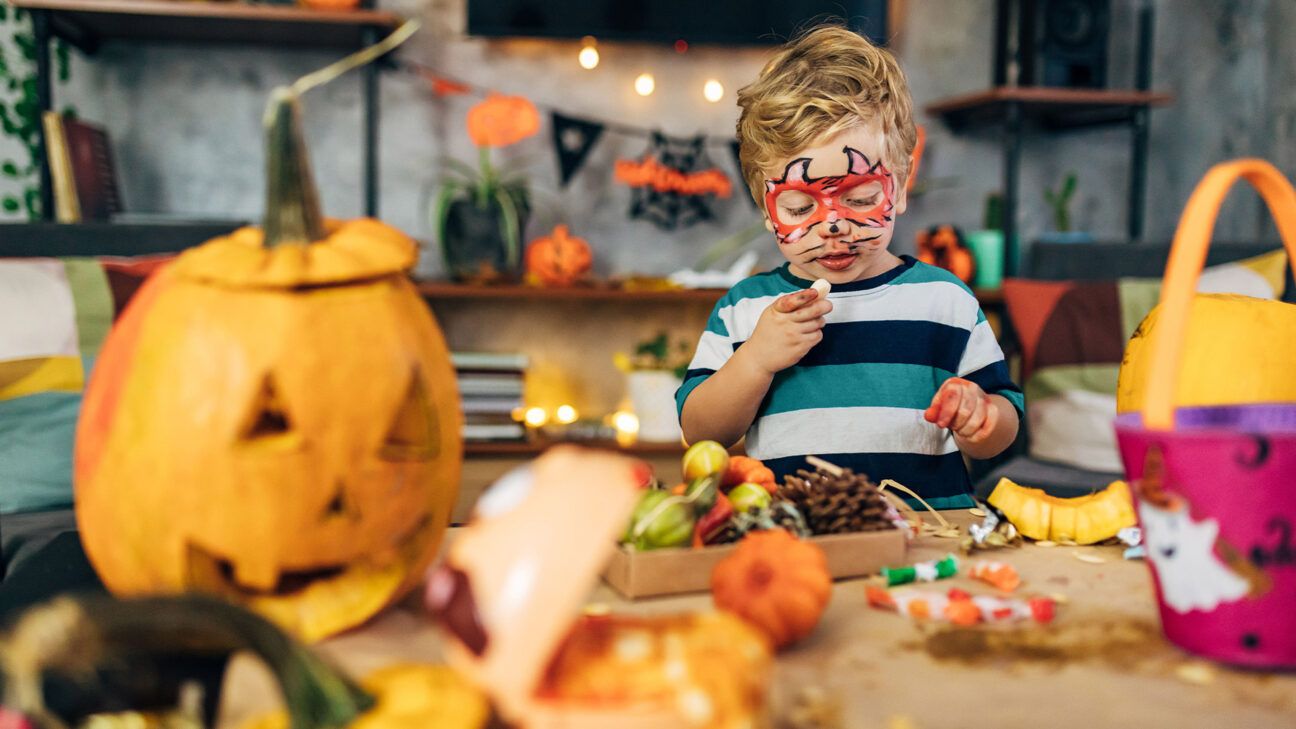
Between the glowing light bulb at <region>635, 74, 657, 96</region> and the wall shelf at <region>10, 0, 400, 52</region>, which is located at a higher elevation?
the wall shelf at <region>10, 0, 400, 52</region>

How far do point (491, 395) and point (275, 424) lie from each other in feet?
6.87

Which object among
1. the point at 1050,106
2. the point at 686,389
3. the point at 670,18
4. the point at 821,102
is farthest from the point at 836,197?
the point at 1050,106

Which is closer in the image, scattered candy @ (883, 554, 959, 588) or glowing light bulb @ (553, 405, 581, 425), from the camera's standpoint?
scattered candy @ (883, 554, 959, 588)

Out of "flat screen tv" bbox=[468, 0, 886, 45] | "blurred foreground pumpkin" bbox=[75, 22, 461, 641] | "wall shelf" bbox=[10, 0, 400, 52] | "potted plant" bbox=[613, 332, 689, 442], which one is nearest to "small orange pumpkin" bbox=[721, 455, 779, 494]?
"blurred foreground pumpkin" bbox=[75, 22, 461, 641]

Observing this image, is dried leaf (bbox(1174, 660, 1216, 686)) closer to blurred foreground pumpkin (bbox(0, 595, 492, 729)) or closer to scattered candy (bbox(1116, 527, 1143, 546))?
scattered candy (bbox(1116, 527, 1143, 546))

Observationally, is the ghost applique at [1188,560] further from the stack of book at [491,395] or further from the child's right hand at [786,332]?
the stack of book at [491,395]

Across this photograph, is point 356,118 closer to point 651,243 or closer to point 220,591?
point 651,243

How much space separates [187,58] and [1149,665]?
3095 mm

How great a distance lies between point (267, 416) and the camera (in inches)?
23.5

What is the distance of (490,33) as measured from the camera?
286 cm

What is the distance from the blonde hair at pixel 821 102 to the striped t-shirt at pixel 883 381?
19 centimetres

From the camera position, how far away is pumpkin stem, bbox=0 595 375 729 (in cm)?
33

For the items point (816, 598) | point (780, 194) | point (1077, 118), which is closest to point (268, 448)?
point (816, 598)

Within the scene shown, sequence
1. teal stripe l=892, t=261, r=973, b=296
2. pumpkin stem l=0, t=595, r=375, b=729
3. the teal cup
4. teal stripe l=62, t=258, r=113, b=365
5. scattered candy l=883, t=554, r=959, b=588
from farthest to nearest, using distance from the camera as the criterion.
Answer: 1. the teal cup
2. teal stripe l=62, t=258, r=113, b=365
3. teal stripe l=892, t=261, r=973, b=296
4. scattered candy l=883, t=554, r=959, b=588
5. pumpkin stem l=0, t=595, r=375, b=729
